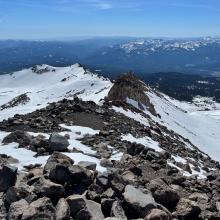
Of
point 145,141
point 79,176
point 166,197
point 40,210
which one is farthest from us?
point 145,141

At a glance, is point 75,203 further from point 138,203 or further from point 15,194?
point 15,194

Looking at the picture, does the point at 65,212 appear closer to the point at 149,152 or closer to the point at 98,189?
the point at 98,189

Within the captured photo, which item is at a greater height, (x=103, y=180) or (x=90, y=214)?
(x=103, y=180)

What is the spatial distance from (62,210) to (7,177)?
12.3 ft

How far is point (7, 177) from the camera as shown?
1798cm

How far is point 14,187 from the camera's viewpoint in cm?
1692

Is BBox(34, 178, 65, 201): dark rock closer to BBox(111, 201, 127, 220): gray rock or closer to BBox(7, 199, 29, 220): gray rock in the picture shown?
BBox(7, 199, 29, 220): gray rock

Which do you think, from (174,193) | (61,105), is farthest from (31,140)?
(61,105)

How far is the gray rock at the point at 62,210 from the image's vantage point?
15.0 meters

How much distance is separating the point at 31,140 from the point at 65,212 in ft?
37.9

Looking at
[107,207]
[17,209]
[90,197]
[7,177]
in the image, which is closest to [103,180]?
[90,197]

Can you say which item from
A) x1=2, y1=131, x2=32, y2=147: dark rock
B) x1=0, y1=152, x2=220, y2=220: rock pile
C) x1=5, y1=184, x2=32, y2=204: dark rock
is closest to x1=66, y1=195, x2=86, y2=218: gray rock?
x1=0, y1=152, x2=220, y2=220: rock pile

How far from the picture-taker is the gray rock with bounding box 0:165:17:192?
1777 centimetres

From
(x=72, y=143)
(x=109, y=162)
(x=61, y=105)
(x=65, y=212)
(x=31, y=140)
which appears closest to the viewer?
(x=65, y=212)
